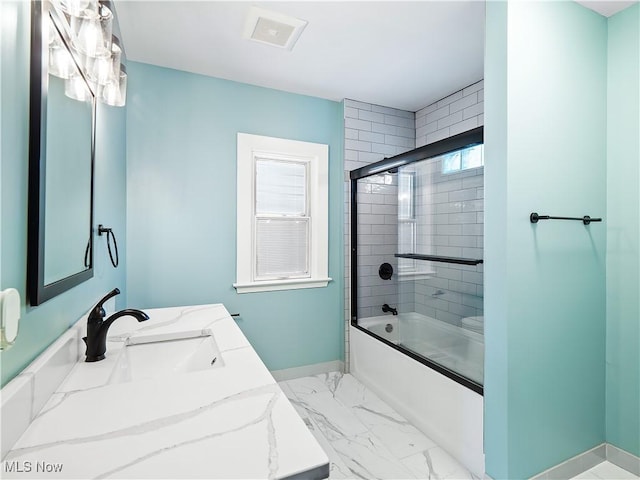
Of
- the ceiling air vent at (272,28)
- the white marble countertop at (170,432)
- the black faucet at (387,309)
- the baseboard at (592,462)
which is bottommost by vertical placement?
the baseboard at (592,462)

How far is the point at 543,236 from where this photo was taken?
163cm

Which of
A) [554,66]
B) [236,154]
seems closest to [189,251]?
[236,154]

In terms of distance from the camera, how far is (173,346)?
1.46 meters

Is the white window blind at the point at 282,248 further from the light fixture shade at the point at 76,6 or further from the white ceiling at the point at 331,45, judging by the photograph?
the light fixture shade at the point at 76,6

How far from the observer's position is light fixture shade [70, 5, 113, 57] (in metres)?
1.08

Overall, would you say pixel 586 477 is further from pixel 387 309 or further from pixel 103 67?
pixel 103 67

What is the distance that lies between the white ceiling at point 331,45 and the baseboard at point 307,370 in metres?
2.46

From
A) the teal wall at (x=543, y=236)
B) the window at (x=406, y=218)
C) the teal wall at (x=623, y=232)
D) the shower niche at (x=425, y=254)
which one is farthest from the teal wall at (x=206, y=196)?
the teal wall at (x=623, y=232)

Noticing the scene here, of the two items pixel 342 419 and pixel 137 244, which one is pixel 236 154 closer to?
pixel 137 244

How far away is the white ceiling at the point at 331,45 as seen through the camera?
1.82 m

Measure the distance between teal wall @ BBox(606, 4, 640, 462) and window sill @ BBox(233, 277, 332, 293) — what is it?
1978mm

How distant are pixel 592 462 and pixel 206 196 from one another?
299cm

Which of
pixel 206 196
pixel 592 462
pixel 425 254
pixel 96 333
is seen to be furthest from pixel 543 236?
pixel 206 196

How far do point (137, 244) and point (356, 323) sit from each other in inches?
75.5
